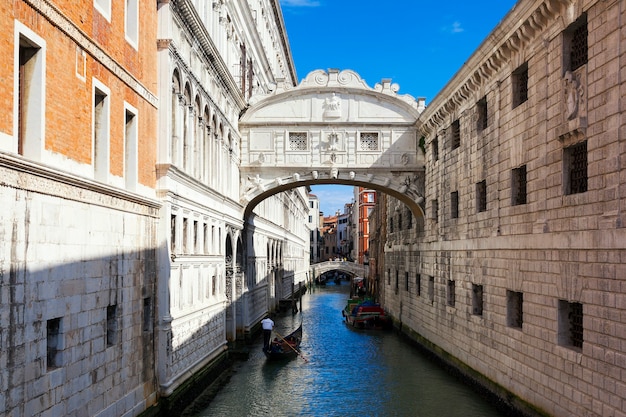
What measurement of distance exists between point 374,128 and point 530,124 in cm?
1043

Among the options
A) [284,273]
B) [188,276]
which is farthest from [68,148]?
[284,273]

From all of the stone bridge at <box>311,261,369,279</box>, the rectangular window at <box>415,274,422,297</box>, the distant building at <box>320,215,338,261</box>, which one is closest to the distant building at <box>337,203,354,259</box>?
the distant building at <box>320,215,338,261</box>

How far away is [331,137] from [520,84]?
31.4ft

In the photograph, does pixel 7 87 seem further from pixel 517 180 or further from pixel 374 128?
pixel 374 128

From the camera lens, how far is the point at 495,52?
1463 centimetres

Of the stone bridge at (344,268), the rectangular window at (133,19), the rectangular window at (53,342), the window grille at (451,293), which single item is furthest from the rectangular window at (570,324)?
the stone bridge at (344,268)

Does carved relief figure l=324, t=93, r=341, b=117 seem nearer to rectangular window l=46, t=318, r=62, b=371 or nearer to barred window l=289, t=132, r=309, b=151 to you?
barred window l=289, t=132, r=309, b=151

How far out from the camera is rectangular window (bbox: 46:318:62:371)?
841cm

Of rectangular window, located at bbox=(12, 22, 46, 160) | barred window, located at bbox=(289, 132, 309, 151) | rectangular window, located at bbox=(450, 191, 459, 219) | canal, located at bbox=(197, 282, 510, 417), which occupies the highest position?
barred window, located at bbox=(289, 132, 309, 151)

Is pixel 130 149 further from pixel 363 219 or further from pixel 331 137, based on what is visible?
pixel 363 219

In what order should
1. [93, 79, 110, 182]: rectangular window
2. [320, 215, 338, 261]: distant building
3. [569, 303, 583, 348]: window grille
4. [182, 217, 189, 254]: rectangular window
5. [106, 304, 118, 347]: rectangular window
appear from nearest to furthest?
[93, 79, 110, 182]: rectangular window, [106, 304, 118, 347]: rectangular window, [569, 303, 583, 348]: window grille, [182, 217, 189, 254]: rectangular window, [320, 215, 338, 261]: distant building

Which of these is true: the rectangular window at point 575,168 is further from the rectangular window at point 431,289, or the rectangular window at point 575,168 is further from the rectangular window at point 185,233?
the rectangular window at point 431,289

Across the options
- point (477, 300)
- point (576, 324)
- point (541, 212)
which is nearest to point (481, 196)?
point (477, 300)

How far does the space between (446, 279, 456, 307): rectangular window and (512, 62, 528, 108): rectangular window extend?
6430 mm
